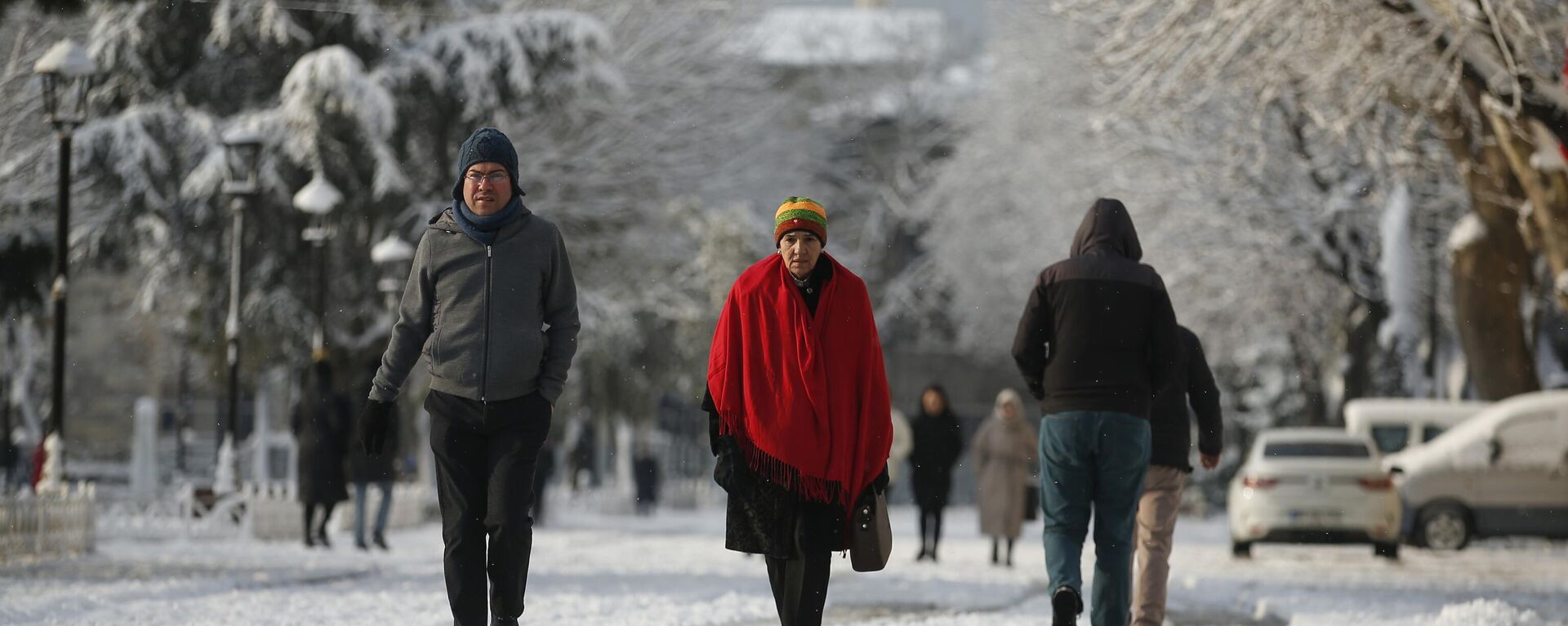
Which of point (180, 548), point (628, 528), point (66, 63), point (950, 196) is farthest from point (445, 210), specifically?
point (950, 196)

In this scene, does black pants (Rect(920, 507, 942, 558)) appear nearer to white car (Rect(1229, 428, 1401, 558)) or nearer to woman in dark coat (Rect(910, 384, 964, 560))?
woman in dark coat (Rect(910, 384, 964, 560))

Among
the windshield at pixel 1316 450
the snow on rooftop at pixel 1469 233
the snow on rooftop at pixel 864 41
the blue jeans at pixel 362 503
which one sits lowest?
the blue jeans at pixel 362 503

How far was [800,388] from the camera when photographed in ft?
23.9

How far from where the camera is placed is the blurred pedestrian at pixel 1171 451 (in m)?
9.20

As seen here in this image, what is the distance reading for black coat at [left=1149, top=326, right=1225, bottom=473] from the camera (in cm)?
941

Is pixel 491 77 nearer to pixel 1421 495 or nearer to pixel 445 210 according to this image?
pixel 1421 495

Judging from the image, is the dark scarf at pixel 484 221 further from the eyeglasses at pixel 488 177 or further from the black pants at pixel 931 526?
the black pants at pixel 931 526

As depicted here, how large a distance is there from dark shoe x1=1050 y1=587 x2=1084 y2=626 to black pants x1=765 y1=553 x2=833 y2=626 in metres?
1.20

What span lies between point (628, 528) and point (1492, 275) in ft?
39.3

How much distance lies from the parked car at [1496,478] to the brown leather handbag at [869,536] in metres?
17.7

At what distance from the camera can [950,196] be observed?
173 feet

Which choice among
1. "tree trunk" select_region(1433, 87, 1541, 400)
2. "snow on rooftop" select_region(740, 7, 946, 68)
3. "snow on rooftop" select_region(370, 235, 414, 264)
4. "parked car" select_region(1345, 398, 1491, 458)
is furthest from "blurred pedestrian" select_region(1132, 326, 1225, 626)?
"snow on rooftop" select_region(740, 7, 946, 68)

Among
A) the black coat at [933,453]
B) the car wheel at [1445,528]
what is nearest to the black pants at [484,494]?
the black coat at [933,453]

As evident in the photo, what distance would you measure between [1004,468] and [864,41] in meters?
45.3
